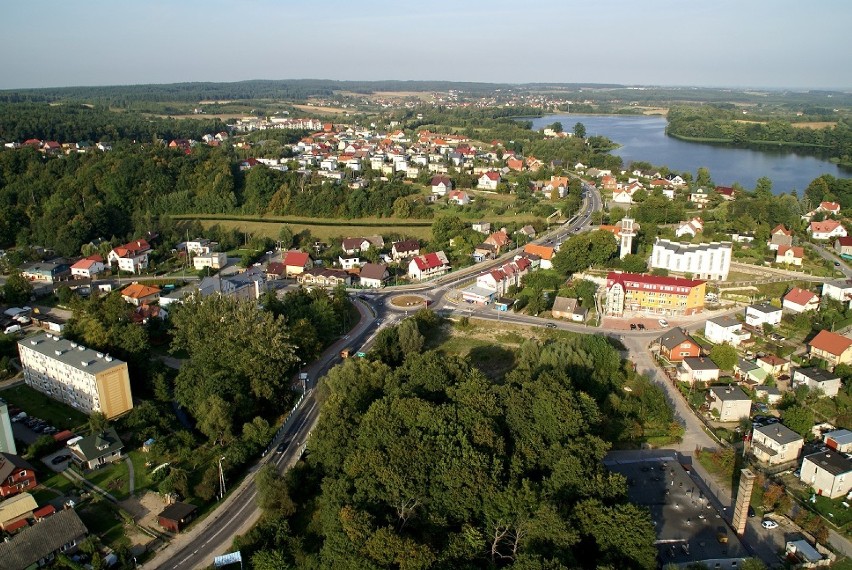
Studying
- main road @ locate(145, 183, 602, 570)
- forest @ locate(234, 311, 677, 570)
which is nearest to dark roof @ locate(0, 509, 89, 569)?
main road @ locate(145, 183, 602, 570)

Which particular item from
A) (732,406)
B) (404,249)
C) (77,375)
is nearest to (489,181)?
(404,249)

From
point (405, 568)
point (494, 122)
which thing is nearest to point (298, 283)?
point (405, 568)

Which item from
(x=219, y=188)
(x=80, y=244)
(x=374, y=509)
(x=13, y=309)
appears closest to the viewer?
(x=374, y=509)

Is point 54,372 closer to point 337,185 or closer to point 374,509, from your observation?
point 374,509

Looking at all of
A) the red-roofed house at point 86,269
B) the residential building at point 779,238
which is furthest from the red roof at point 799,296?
the red-roofed house at point 86,269

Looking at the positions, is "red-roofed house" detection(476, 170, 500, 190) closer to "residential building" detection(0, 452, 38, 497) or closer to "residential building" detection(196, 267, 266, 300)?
"residential building" detection(196, 267, 266, 300)

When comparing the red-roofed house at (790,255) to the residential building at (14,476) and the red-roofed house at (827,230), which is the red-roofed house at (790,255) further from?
the residential building at (14,476)

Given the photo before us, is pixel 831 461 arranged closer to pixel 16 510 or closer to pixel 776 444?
pixel 776 444
